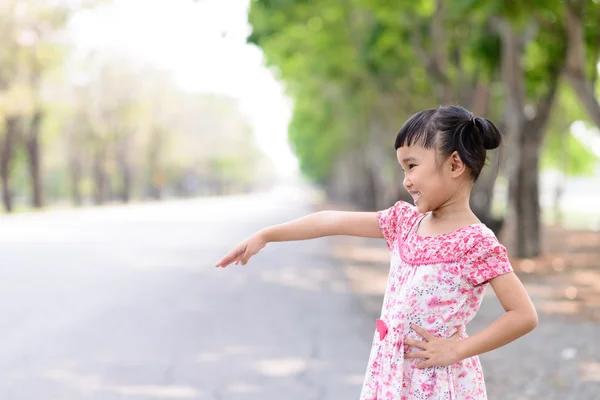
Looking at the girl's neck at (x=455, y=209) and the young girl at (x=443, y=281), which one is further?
the girl's neck at (x=455, y=209)

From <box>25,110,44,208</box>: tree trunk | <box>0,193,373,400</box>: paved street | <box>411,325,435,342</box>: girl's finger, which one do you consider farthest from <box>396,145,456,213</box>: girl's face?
<box>25,110,44,208</box>: tree trunk

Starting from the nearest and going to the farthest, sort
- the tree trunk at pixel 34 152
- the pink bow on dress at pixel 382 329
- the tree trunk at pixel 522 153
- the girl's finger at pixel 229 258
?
the pink bow on dress at pixel 382 329 → the girl's finger at pixel 229 258 → the tree trunk at pixel 522 153 → the tree trunk at pixel 34 152

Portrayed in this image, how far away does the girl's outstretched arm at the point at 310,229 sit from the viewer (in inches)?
110

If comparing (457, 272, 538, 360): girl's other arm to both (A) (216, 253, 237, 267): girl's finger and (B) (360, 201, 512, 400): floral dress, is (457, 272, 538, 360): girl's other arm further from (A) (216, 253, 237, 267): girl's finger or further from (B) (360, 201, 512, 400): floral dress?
(A) (216, 253, 237, 267): girl's finger

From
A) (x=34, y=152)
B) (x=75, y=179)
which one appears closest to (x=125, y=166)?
(x=75, y=179)

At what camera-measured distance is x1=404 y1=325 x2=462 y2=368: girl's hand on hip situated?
2.48 m

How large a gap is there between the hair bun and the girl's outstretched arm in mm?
487

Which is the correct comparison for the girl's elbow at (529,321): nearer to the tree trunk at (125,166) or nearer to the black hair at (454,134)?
the black hair at (454,134)

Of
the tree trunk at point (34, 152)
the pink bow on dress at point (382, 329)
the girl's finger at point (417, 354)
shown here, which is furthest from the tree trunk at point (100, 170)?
the girl's finger at point (417, 354)

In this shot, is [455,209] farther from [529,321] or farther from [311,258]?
[311,258]

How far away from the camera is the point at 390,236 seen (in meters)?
2.84

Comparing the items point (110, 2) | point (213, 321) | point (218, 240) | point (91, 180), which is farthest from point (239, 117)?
point (213, 321)

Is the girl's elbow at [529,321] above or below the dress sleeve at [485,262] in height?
below

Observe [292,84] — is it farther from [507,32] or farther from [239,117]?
[239,117]
